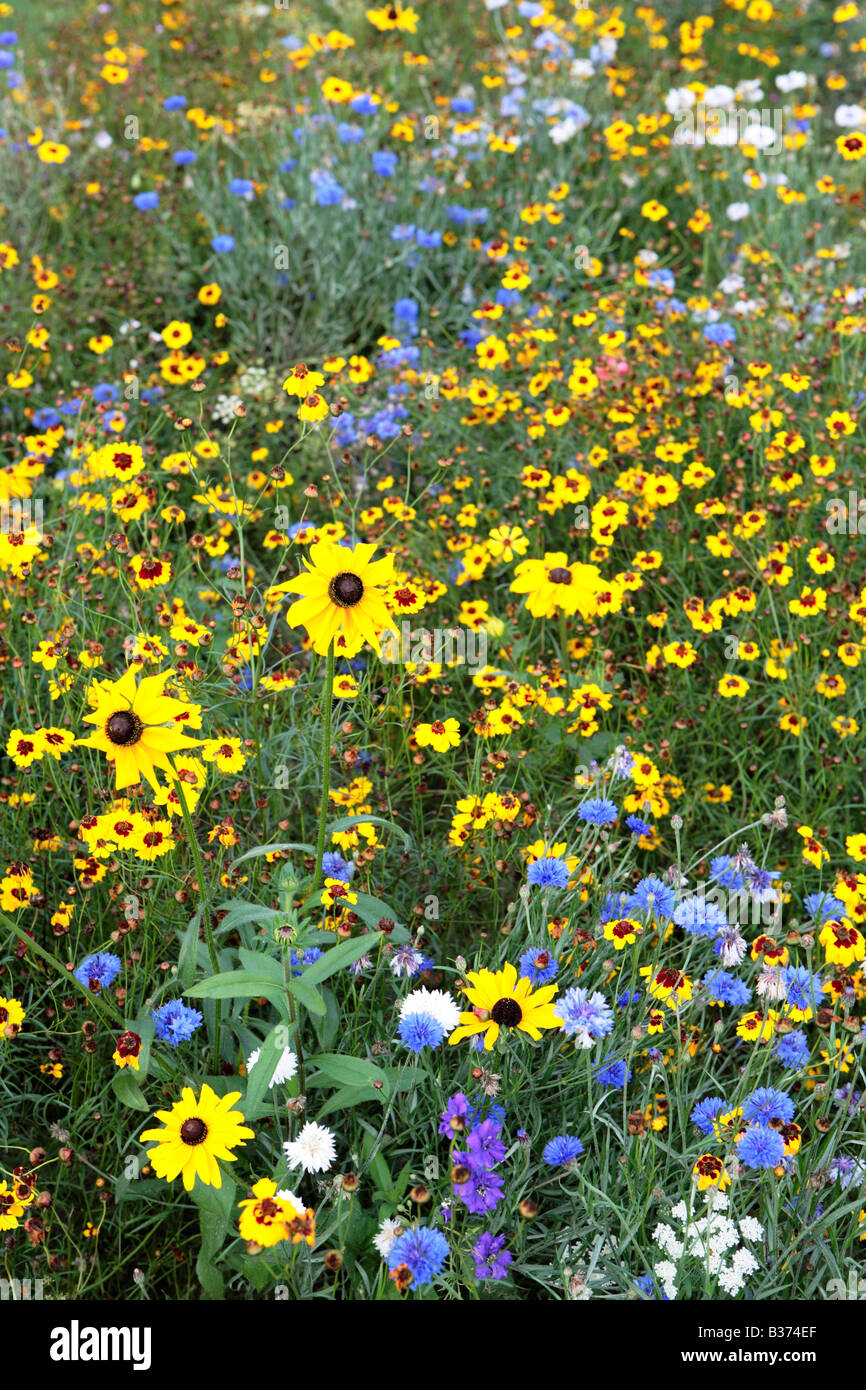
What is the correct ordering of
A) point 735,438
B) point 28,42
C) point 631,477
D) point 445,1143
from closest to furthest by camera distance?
1. point 445,1143
2. point 631,477
3. point 735,438
4. point 28,42

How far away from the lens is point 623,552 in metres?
3.45

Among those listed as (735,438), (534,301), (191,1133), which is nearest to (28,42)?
(534,301)

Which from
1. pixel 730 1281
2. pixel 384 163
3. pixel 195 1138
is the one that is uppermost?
pixel 384 163

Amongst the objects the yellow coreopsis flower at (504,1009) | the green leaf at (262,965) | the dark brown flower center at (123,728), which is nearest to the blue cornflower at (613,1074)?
the yellow coreopsis flower at (504,1009)

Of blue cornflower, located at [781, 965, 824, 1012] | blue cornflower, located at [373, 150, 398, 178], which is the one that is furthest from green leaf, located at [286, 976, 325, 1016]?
blue cornflower, located at [373, 150, 398, 178]

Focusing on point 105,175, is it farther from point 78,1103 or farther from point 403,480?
point 78,1103

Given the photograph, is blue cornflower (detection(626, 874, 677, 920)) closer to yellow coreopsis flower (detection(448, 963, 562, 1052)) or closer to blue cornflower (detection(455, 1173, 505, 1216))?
yellow coreopsis flower (detection(448, 963, 562, 1052))

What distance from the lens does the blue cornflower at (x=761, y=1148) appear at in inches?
74.9

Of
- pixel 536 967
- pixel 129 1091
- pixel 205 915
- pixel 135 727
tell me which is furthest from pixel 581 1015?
pixel 135 727

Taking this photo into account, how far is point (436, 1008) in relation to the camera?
6.58 ft

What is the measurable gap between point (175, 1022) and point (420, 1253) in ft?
2.02

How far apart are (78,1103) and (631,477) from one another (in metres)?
2.06

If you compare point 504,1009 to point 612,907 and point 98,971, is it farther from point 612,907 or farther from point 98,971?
point 98,971
